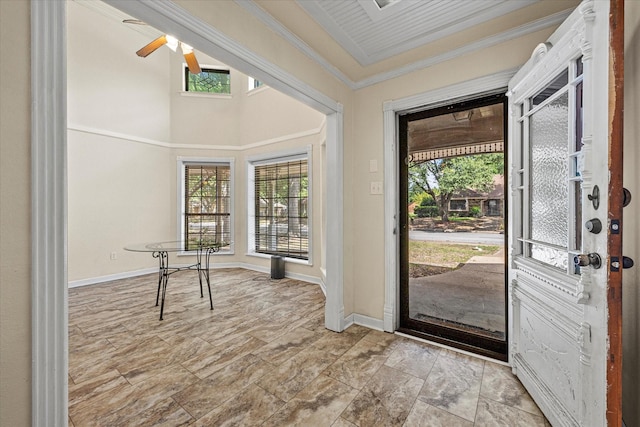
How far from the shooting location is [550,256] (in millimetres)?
1584

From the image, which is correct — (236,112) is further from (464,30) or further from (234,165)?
(464,30)

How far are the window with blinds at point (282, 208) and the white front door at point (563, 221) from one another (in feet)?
10.8

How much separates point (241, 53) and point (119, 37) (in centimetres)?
477

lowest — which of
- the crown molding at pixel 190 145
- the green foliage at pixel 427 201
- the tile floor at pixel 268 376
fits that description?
the tile floor at pixel 268 376

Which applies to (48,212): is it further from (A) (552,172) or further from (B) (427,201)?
(B) (427,201)

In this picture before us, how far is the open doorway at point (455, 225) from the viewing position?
2.36 m

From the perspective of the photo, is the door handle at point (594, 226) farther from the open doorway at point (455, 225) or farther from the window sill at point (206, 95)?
the window sill at point (206, 95)

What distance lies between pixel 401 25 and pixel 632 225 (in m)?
1.94

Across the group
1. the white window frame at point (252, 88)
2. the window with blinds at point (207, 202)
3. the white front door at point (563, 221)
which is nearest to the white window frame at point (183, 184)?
the window with blinds at point (207, 202)

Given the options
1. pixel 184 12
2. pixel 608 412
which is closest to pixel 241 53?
pixel 184 12

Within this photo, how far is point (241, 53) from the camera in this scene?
1756mm

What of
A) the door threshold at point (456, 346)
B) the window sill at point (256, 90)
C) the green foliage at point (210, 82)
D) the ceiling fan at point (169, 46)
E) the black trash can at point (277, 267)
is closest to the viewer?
the door threshold at point (456, 346)

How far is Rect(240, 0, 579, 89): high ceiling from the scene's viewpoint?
180cm

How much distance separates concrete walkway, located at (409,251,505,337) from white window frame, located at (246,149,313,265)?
6.95 ft
